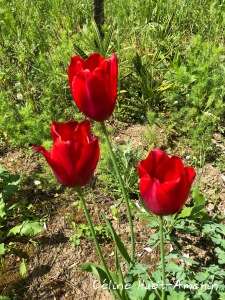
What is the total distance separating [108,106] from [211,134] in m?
1.53

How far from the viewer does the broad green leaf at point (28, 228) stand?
6.52ft

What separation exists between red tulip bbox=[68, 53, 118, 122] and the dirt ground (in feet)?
3.52

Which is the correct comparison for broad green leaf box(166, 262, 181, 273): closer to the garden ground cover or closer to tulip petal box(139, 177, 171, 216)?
the garden ground cover

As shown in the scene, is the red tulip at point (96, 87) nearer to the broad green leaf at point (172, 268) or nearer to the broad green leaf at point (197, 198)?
the broad green leaf at point (172, 268)

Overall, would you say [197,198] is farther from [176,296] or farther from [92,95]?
[92,95]

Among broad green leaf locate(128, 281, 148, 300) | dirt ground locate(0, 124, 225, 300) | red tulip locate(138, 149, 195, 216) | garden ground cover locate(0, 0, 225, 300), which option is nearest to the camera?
red tulip locate(138, 149, 195, 216)

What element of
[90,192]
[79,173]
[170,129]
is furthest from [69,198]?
[79,173]

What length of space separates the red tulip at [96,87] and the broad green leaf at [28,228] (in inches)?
40.2

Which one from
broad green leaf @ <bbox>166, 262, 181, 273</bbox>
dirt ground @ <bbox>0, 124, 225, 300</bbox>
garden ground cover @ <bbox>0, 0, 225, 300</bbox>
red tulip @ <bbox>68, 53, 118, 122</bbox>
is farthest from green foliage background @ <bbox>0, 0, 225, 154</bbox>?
red tulip @ <bbox>68, 53, 118, 122</bbox>

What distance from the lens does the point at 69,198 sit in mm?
2312

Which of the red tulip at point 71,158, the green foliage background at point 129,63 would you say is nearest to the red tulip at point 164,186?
the red tulip at point 71,158

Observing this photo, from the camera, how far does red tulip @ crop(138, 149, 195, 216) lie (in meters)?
1.02

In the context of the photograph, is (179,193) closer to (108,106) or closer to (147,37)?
(108,106)

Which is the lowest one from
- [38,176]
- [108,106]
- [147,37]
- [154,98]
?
[38,176]
